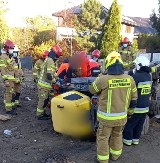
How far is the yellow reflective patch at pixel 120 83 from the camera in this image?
4.18 meters

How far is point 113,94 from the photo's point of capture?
421 cm

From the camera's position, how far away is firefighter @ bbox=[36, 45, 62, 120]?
20.1ft

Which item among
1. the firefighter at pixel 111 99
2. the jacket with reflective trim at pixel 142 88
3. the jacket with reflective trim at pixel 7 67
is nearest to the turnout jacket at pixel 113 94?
the firefighter at pixel 111 99

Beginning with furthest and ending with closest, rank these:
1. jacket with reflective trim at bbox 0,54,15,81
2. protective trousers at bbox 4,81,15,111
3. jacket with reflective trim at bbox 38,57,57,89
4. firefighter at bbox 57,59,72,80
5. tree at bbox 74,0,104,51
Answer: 1. tree at bbox 74,0,104,51
2. protective trousers at bbox 4,81,15,111
3. jacket with reflective trim at bbox 0,54,15,81
4. firefighter at bbox 57,59,72,80
5. jacket with reflective trim at bbox 38,57,57,89

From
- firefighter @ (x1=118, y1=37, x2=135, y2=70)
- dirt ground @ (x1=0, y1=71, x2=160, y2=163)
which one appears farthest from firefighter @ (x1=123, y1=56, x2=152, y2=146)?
firefighter @ (x1=118, y1=37, x2=135, y2=70)

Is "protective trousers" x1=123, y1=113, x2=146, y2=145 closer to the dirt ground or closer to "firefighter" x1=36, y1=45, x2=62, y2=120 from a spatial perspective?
the dirt ground

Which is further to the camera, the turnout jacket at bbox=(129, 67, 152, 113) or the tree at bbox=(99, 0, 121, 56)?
the tree at bbox=(99, 0, 121, 56)

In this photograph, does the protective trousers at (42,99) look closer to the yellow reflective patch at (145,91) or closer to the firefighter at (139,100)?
the firefighter at (139,100)

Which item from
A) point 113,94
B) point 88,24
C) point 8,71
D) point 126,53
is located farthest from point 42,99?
point 88,24

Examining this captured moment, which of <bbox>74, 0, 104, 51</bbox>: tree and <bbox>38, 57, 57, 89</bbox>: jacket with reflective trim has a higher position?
<bbox>74, 0, 104, 51</bbox>: tree

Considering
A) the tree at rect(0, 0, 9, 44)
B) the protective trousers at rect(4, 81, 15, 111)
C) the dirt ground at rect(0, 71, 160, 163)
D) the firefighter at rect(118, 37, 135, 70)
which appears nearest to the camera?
the dirt ground at rect(0, 71, 160, 163)

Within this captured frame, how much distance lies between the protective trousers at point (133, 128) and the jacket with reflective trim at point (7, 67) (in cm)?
316

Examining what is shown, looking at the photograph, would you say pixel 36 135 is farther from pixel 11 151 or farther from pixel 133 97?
pixel 133 97

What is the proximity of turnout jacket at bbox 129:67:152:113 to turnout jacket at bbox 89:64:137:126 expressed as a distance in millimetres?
650
